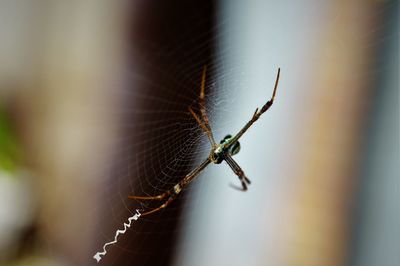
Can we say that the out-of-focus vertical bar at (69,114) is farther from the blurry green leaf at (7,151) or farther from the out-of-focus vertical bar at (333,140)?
the out-of-focus vertical bar at (333,140)

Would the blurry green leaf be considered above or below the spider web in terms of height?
below

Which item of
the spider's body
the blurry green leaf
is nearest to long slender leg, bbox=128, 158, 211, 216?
the spider's body

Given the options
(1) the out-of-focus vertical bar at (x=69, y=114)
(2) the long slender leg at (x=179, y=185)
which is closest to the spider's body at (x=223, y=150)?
(2) the long slender leg at (x=179, y=185)

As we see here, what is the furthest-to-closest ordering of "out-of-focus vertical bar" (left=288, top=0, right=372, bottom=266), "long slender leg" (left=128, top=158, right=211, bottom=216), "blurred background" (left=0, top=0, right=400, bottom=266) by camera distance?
1. "out-of-focus vertical bar" (left=288, top=0, right=372, bottom=266)
2. "blurred background" (left=0, top=0, right=400, bottom=266)
3. "long slender leg" (left=128, top=158, right=211, bottom=216)

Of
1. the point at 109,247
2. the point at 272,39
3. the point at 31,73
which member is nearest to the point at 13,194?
the point at 109,247

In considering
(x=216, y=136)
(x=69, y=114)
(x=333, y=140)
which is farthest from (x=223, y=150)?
(x=69, y=114)

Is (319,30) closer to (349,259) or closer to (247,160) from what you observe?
(247,160)

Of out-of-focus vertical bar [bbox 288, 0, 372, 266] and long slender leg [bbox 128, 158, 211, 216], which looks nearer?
long slender leg [bbox 128, 158, 211, 216]

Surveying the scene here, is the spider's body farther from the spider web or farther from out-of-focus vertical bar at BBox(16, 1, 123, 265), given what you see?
out-of-focus vertical bar at BBox(16, 1, 123, 265)
